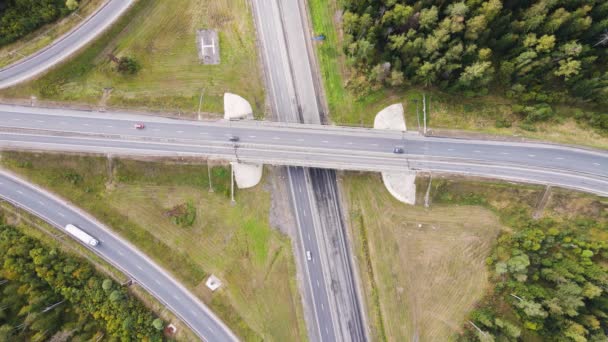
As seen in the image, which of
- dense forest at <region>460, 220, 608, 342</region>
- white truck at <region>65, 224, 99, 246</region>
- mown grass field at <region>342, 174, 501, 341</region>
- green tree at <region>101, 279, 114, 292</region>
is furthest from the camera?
white truck at <region>65, 224, 99, 246</region>

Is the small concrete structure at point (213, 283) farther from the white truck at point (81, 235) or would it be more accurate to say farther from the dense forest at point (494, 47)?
the dense forest at point (494, 47)

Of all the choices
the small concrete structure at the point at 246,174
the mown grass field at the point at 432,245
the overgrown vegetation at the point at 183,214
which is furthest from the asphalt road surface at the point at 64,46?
the mown grass field at the point at 432,245

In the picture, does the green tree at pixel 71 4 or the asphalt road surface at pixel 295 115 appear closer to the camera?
the green tree at pixel 71 4

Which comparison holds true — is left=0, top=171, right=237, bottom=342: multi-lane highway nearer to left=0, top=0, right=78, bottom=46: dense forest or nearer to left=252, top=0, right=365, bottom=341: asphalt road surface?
left=252, top=0, right=365, bottom=341: asphalt road surface

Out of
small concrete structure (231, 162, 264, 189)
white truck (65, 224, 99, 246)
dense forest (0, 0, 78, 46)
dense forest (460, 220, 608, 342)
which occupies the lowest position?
dense forest (460, 220, 608, 342)

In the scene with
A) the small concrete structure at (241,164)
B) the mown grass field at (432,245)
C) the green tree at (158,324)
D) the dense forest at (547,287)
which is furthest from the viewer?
the small concrete structure at (241,164)

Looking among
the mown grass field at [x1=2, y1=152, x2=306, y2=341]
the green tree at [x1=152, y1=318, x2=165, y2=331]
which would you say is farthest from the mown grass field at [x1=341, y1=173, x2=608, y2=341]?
the green tree at [x1=152, y1=318, x2=165, y2=331]

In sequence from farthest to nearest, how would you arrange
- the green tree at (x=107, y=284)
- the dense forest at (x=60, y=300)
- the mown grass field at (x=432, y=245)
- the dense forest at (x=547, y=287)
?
the mown grass field at (x=432, y=245), the green tree at (x=107, y=284), the dense forest at (x=60, y=300), the dense forest at (x=547, y=287)

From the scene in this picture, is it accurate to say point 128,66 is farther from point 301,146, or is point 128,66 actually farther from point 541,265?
point 541,265
